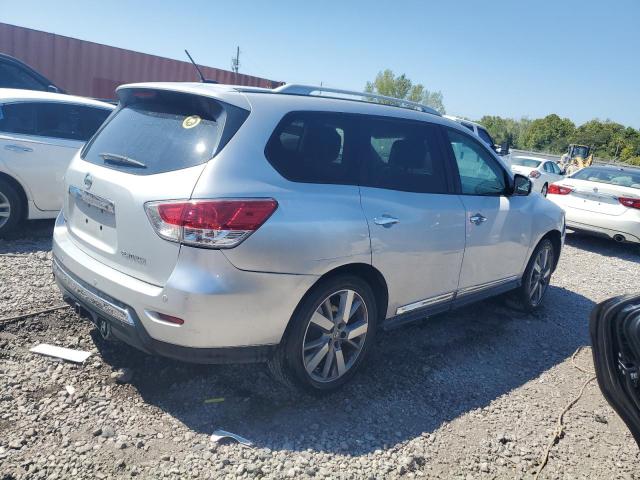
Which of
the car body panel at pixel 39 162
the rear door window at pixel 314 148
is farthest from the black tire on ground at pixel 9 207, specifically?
the rear door window at pixel 314 148

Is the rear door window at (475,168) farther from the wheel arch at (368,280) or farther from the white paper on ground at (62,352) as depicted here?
the white paper on ground at (62,352)

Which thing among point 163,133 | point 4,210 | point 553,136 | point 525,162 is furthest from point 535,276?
point 553,136

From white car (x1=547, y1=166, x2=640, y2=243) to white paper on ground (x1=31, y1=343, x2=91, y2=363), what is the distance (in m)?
7.79

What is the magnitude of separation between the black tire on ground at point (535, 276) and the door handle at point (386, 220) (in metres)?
2.32

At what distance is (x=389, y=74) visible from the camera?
185 feet

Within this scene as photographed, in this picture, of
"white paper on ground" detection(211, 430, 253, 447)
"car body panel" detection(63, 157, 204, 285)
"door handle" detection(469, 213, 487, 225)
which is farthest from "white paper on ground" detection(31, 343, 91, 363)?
"door handle" detection(469, 213, 487, 225)

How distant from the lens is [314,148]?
3080 millimetres

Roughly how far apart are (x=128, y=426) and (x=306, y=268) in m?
1.28

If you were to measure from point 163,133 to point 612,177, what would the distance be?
9.11 m

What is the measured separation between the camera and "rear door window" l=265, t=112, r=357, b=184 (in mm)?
2891

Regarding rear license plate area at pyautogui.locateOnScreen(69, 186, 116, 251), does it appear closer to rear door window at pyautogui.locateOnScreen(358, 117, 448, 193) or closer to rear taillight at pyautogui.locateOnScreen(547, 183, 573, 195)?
rear door window at pyautogui.locateOnScreen(358, 117, 448, 193)

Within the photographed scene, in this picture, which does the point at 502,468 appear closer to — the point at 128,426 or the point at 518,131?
the point at 128,426

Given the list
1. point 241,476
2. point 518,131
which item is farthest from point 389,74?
point 241,476

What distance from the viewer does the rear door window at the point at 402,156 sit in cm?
340
